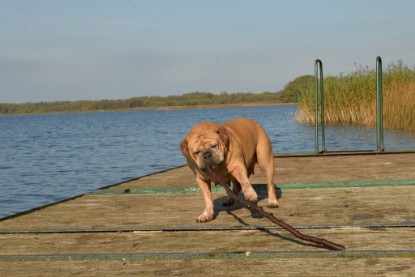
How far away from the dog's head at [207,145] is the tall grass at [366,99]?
17321mm

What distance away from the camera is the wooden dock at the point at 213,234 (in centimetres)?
427

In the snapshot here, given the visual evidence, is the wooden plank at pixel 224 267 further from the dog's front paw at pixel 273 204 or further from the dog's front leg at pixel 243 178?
the dog's front paw at pixel 273 204

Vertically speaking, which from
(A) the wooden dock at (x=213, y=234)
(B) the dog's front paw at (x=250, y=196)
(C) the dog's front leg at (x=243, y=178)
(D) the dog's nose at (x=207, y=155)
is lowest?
(A) the wooden dock at (x=213, y=234)

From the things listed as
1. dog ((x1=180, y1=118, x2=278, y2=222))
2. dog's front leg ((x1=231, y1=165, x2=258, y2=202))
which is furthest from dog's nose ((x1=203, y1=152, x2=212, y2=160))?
dog's front leg ((x1=231, y1=165, x2=258, y2=202))

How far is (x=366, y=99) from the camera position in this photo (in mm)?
25406

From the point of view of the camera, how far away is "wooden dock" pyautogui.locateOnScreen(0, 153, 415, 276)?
14.0 feet

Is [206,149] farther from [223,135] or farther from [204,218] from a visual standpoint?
[204,218]

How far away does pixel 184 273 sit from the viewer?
4176 mm

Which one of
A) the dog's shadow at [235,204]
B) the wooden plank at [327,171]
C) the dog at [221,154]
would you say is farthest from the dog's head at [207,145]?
the wooden plank at [327,171]

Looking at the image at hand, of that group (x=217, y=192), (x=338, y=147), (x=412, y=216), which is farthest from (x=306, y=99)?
(x=412, y=216)

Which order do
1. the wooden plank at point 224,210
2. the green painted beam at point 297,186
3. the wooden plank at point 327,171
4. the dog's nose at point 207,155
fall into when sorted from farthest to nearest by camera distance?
the wooden plank at point 327,171
the green painted beam at point 297,186
the wooden plank at point 224,210
the dog's nose at point 207,155

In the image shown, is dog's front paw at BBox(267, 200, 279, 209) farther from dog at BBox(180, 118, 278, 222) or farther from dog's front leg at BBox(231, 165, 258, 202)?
dog's front leg at BBox(231, 165, 258, 202)

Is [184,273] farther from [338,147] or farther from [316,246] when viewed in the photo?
[338,147]

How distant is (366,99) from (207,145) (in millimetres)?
20741
